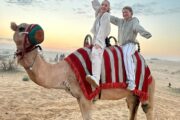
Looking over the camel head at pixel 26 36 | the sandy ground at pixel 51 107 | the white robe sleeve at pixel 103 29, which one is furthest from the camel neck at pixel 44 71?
the sandy ground at pixel 51 107

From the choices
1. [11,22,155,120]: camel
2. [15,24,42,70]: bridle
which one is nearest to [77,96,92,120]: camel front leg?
[11,22,155,120]: camel

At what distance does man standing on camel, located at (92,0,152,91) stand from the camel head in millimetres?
1360

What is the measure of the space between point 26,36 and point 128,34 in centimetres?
199

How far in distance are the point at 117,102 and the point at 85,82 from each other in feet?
19.9

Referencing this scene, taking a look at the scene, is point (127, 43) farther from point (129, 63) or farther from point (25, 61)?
point (25, 61)

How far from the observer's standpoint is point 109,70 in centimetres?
575

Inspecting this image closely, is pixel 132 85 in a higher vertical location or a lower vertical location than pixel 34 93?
higher

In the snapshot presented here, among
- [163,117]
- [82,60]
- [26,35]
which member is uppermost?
[26,35]

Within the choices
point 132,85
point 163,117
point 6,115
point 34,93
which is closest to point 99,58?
point 132,85

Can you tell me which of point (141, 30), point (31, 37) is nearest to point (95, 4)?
point (141, 30)

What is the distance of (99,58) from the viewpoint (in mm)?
5500

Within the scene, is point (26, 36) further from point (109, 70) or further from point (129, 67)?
point (129, 67)

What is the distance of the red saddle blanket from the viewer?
5.50 meters

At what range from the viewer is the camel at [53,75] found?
4.93 m
